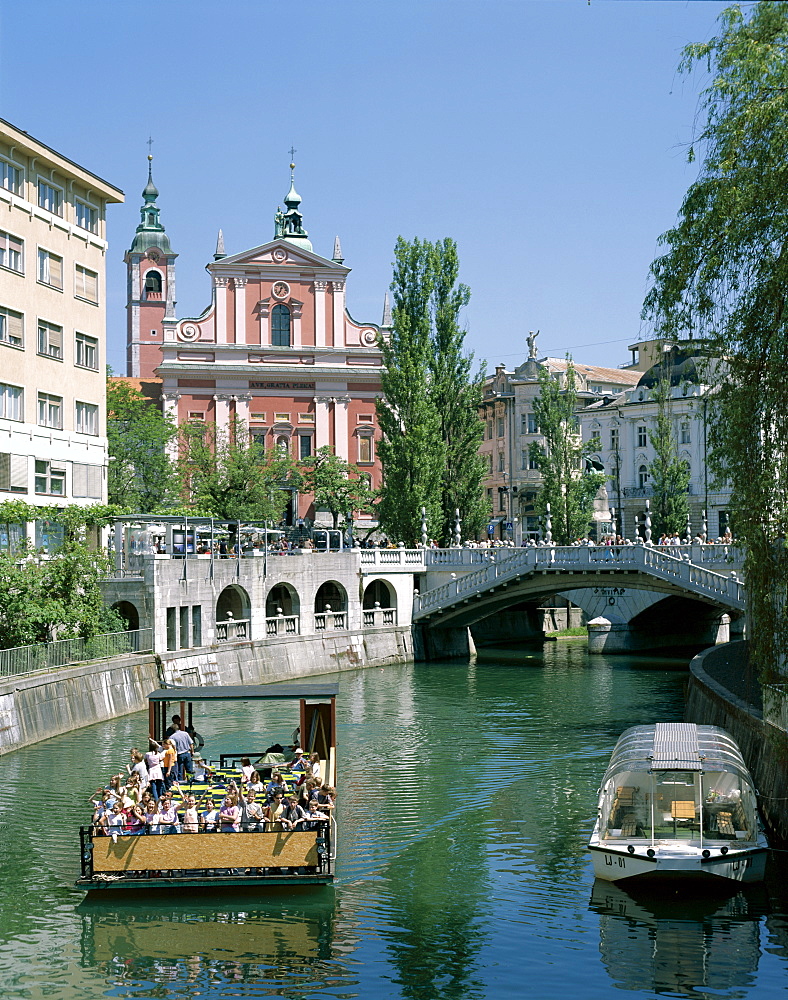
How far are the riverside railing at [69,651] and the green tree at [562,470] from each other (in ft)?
113

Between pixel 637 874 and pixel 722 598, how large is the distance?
35.9 metres

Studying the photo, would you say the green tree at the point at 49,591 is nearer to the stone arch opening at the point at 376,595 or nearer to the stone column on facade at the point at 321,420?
the stone arch opening at the point at 376,595

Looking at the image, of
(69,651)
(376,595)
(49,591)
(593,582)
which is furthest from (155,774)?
(376,595)

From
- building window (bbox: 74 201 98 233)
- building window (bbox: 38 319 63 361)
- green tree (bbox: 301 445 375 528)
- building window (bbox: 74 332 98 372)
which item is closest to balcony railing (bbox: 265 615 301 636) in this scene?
building window (bbox: 74 332 98 372)

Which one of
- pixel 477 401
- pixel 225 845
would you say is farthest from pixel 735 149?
pixel 477 401

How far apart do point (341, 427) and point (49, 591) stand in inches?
1925

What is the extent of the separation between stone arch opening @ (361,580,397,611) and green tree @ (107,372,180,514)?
1250 centimetres

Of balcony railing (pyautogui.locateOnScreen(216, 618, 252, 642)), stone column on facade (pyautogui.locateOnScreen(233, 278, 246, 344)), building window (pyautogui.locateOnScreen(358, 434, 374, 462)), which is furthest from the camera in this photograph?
building window (pyautogui.locateOnScreen(358, 434, 374, 462))

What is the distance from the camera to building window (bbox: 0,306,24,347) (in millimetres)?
48781

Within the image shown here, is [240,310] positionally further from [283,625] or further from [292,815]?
[292,815]

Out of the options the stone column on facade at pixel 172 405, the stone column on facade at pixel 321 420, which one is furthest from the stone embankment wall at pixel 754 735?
the stone column on facade at pixel 321 420

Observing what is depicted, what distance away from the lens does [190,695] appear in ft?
99.7

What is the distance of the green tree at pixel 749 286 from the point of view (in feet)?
72.8

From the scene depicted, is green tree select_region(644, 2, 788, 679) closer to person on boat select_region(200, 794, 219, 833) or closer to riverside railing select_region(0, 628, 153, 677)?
person on boat select_region(200, 794, 219, 833)
